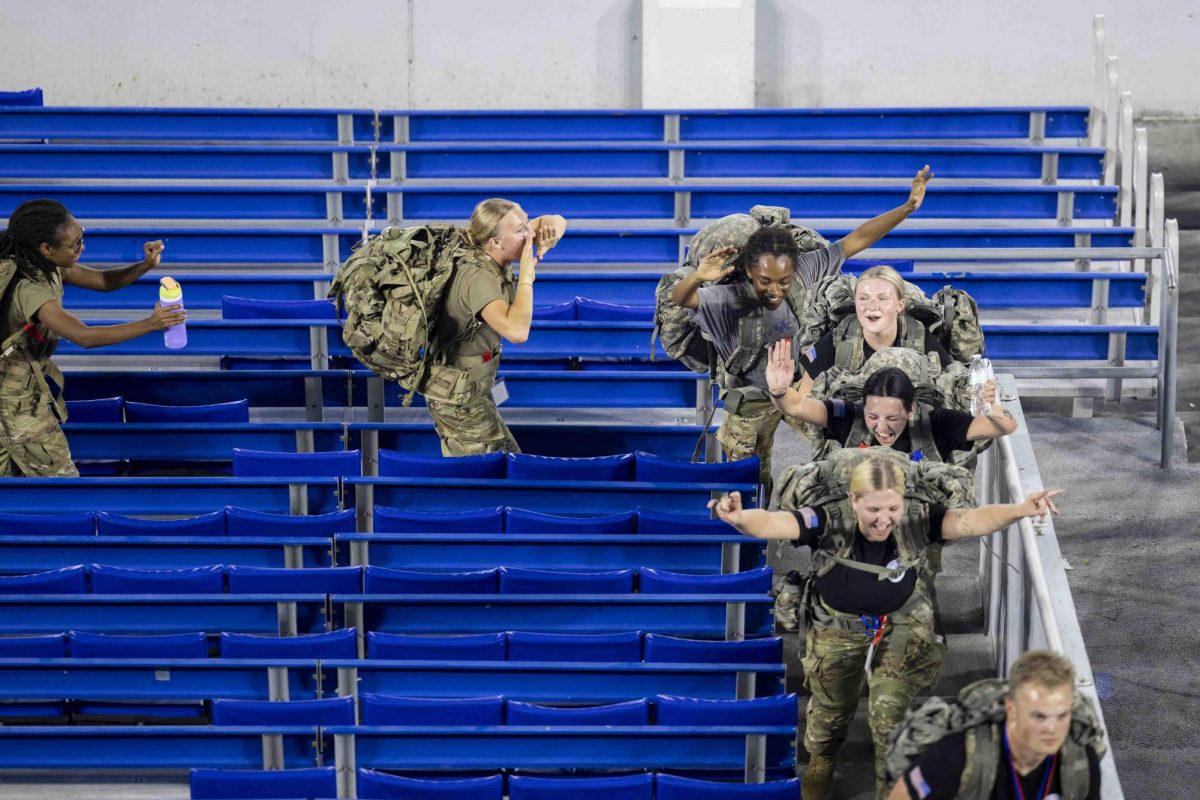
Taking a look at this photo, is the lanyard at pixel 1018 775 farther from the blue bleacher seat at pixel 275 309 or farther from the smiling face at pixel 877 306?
the blue bleacher seat at pixel 275 309

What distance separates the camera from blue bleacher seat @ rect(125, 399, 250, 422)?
251 inches

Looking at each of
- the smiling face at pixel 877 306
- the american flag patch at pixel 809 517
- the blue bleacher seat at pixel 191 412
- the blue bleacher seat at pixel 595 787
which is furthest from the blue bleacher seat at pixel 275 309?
the american flag patch at pixel 809 517

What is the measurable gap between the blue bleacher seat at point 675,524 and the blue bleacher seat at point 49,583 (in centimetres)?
A: 190

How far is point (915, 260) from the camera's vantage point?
769 centimetres

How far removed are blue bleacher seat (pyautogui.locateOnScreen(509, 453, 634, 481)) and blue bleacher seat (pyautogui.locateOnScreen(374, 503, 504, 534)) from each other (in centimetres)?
20

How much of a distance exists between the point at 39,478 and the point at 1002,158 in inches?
204

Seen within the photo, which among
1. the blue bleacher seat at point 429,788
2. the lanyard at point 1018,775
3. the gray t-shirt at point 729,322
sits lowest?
the blue bleacher seat at point 429,788

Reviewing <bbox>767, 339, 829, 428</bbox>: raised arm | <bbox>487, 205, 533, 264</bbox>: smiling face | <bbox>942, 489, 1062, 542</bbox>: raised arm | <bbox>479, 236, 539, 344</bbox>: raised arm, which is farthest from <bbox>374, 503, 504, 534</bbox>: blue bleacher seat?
<bbox>942, 489, 1062, 542</bbox>: raised arm

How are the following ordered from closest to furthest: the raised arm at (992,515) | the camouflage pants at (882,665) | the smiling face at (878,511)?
the raised arm at (992,515), the smiling face at (878,511), the camouflage pants at (882,665)

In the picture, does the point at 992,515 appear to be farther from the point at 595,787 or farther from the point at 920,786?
the point at 595,787

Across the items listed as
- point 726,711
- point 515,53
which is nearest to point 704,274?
point 726,711

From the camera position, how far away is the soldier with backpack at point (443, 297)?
5465 mm

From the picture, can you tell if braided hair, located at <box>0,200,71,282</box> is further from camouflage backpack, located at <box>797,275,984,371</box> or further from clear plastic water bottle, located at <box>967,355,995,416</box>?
A: clear plastic water bottle, located at <box>967,355,995,416</box>

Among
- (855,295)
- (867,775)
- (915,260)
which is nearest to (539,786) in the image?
(867,775)
